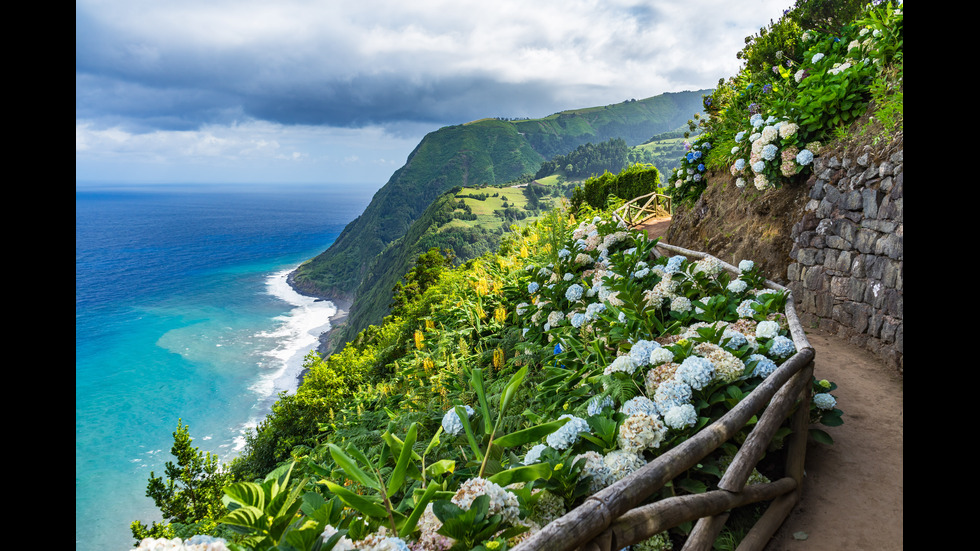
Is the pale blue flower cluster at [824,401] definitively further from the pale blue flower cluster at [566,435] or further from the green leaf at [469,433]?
the green leaf at [469,433]

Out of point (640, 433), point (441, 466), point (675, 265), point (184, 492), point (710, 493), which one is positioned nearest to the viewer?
point (441, 466)

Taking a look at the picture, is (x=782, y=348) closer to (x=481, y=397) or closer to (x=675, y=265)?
(x=675, y=265)

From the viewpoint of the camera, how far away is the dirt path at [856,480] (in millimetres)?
2273

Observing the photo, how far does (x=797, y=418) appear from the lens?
256 centimetres

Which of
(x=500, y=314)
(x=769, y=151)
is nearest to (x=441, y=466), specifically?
(x=500, y=314)

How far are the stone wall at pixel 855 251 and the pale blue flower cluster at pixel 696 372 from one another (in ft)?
8.87

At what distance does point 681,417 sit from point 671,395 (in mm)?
182

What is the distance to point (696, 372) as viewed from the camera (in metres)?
2.47

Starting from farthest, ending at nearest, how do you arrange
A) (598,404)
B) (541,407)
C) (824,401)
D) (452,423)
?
(541,407), (824,401), (598,404), (452,423)
